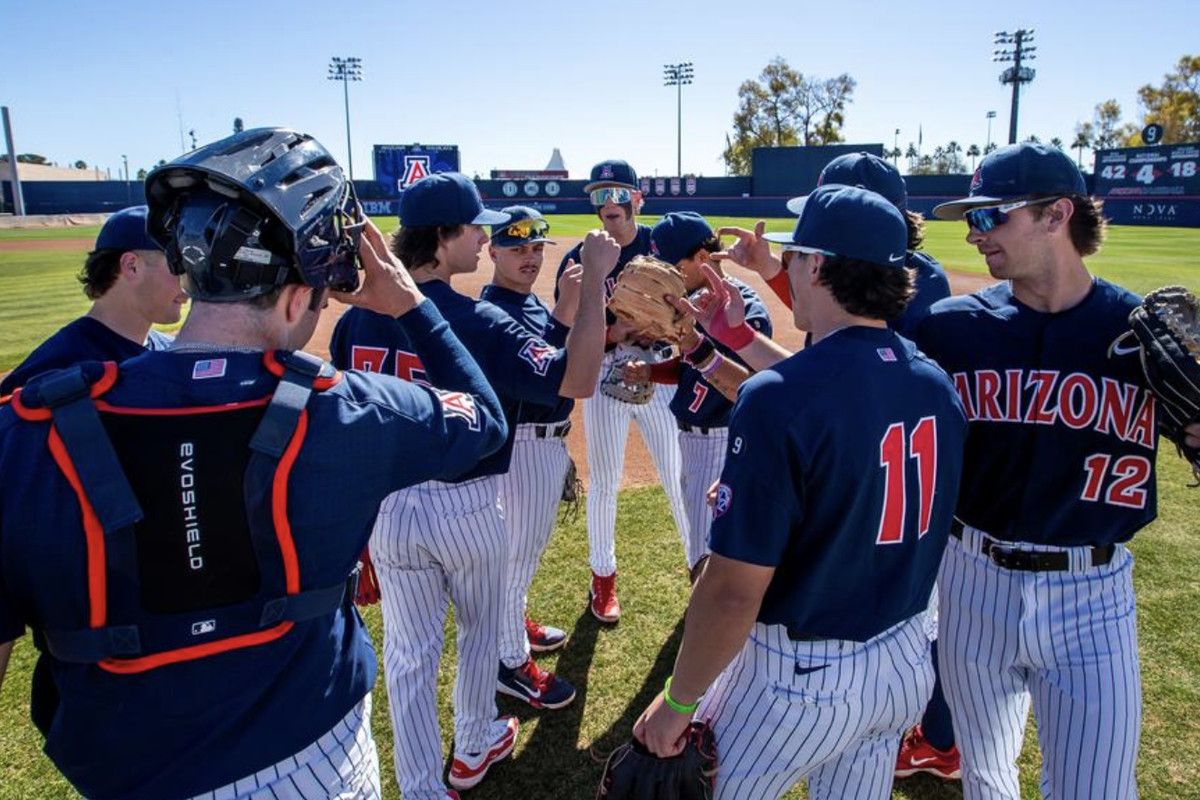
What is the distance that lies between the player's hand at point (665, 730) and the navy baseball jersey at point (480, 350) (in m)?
1.11

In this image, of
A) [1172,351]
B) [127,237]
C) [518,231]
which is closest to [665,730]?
[1172,351]

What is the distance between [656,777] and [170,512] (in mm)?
1266

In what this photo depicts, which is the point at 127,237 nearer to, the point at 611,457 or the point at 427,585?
the point at 427,585

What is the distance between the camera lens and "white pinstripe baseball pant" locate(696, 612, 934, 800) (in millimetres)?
1878

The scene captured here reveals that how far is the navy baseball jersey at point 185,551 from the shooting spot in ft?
4.13

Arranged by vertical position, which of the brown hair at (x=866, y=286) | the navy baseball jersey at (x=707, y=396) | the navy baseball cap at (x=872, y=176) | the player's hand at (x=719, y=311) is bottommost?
the navy baseball jersey at (x=707, y=396)

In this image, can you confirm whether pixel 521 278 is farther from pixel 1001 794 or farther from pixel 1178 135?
pixel 1178 135

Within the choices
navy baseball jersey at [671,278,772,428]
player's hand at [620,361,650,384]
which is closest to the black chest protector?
navy baseball jersey at [671,278,772,428]

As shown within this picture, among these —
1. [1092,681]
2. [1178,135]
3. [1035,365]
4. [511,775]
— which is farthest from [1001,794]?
[1178,135]

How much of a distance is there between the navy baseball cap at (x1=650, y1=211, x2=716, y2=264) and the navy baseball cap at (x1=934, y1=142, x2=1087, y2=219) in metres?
1.52

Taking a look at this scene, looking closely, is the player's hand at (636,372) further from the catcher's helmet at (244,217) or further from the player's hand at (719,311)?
→ the catcher's helmet at (244,217)

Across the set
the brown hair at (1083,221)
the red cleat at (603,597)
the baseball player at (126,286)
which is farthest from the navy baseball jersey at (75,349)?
the brown hair at (1083,221)

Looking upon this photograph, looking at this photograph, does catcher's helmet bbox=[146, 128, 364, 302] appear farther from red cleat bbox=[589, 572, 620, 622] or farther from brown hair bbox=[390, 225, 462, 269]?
red cleat bbox=[589, 572, 620, 622]

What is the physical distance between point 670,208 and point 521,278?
144ft
